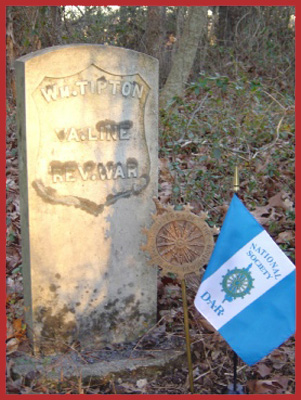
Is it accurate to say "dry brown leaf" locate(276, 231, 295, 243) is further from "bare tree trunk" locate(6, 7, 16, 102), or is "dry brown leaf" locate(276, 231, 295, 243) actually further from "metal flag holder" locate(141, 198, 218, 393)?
"bare tree trunk" locate(6, 7, 16, 102)

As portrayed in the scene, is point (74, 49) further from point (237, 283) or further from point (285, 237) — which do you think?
point (285, 237)

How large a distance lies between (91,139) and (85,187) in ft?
1.00

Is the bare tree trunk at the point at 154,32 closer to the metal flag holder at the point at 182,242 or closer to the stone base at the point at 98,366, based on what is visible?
the metal flag holder at the point at 182,242

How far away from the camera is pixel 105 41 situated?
9609 millimetres

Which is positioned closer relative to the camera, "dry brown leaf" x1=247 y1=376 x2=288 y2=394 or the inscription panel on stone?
the inscription panel on stone

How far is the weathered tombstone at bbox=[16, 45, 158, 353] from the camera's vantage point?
11.1ft

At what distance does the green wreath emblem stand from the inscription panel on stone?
0.86 metres

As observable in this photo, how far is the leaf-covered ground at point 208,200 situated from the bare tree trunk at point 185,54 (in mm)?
459

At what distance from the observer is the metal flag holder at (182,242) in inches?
135

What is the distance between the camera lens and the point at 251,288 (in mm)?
3260

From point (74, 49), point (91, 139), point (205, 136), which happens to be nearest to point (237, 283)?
point (91, 139)

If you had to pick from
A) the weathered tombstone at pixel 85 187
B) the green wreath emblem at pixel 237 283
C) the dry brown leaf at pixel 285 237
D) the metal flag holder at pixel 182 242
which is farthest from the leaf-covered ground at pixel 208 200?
the green wreath emblem at pixel 237 283

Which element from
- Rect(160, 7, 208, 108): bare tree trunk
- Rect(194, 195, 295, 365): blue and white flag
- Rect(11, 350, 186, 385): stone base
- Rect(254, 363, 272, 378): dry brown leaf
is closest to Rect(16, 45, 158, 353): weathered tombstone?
Rect(11, 350, 186, 385): stone base

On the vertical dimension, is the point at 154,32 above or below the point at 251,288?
above
